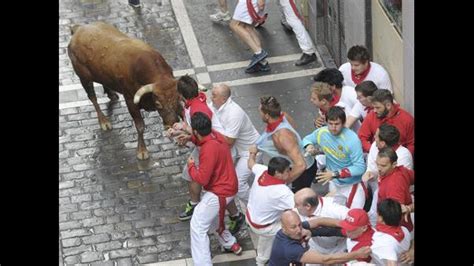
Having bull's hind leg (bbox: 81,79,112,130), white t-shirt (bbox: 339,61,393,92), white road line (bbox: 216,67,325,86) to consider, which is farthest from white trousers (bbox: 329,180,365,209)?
bull's hind leg (bbox: 81,79,112,130)

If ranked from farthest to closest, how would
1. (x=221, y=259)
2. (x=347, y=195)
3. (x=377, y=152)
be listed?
1. (x=221, y=259)
2. (x=347, y=195)
3. (x=377, y=152)

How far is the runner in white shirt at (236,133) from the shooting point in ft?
46.2

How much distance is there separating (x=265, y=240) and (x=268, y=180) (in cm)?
76

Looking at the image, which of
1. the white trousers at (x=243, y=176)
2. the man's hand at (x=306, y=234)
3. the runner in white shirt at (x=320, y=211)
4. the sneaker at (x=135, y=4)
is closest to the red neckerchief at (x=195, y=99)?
the white trousers at (x=243, y=176)

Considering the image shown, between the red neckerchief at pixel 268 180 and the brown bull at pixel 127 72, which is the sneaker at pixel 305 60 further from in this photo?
the red neckerchief at pixel 268 180

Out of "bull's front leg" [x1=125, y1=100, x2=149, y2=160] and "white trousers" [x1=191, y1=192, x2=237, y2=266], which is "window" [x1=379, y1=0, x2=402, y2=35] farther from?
"bull's front leg" [x1=125, y1=100, x2=149, y2=160]

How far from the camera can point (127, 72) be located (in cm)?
1577

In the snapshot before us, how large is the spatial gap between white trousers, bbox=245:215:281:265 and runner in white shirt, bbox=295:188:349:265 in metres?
0.42

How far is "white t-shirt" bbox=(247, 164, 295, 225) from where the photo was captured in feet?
41.6

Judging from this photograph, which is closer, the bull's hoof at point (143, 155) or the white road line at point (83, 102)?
the bull's hoof at point (143, 155)

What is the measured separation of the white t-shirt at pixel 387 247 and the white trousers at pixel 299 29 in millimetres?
6332

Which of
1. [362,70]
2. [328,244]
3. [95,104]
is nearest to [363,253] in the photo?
[328,244]

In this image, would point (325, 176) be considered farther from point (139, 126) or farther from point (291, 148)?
point (139, 126)
